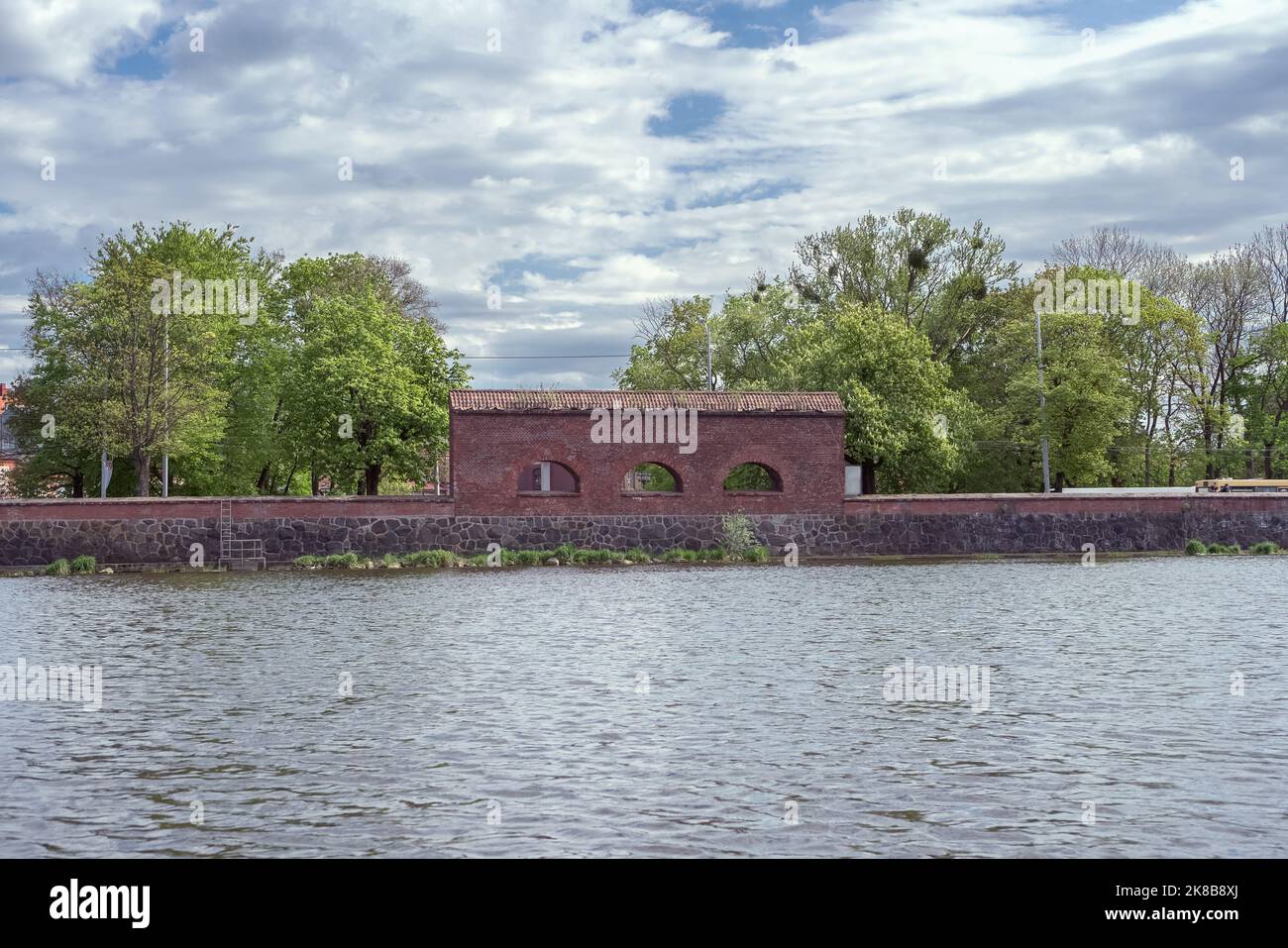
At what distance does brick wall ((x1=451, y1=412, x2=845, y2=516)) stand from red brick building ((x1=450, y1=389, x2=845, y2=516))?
1.2 inches

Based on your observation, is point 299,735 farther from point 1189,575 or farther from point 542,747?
point 1189,575

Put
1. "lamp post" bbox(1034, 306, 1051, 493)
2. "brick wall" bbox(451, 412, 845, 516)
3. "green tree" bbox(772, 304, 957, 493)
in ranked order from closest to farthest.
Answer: "brick wall" bbox(451, 412, 845, 516)
"green tree" bbox(772, 304, 957, 493)
"lamp post" bbox(1034, 306, 1051, 493)

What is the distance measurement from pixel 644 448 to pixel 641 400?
65.1 inches

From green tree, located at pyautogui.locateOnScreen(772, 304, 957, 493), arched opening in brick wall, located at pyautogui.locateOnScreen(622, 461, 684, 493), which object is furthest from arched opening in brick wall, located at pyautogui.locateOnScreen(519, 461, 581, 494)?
green tree, located at pyautogui.locateOnScreen(772, 304, 957, 493)

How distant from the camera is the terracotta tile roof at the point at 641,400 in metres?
41.7

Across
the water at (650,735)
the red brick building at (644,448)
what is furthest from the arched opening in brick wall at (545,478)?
the water at (650,735)

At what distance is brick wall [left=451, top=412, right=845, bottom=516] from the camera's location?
41094mm

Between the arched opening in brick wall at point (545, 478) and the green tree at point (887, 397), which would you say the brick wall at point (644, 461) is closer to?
the green tree at point (887, 397)

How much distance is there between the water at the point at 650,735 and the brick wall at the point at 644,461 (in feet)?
54.0

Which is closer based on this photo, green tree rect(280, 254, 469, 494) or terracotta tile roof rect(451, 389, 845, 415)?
terracotta tile roof rect(451, 389, 845, 415)

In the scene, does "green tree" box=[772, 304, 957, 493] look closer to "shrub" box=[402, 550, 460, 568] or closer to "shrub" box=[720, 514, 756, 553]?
"shrub" box=[720, 514, 756, 553]

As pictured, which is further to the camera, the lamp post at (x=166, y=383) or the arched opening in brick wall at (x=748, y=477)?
the arched opening in brick wall at (x=748, y=477)
